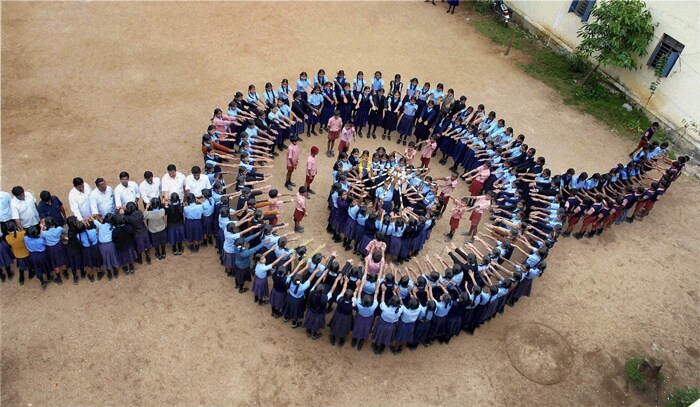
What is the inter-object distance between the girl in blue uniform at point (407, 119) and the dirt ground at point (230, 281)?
4.67 feet

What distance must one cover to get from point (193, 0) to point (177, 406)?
15.4 m

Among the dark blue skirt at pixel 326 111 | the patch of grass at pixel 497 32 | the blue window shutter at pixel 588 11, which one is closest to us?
the dark blue skirt at pixel 326 111

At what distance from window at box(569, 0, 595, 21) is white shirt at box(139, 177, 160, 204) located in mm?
15157

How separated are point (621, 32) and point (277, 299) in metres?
13.2

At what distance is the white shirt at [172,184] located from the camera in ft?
33.7

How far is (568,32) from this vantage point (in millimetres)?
19094

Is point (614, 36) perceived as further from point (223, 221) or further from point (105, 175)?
point (105, 175)

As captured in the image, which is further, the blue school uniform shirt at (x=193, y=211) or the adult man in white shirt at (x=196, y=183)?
the adult man in white shirt at (x=196, y=183)

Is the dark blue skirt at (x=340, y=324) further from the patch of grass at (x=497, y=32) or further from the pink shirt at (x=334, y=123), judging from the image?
the patch of grass at (x=497, y=32)

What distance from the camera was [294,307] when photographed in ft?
29.7

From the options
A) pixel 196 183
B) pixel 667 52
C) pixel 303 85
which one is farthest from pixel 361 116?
pixel 667 52

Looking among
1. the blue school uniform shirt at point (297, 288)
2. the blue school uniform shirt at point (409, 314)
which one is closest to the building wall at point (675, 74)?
the blue school uniform shirt at point (409, 314)

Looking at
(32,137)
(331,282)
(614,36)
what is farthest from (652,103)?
(32,137)

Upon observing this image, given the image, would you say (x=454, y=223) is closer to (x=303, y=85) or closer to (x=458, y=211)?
(x=458, y=211)
